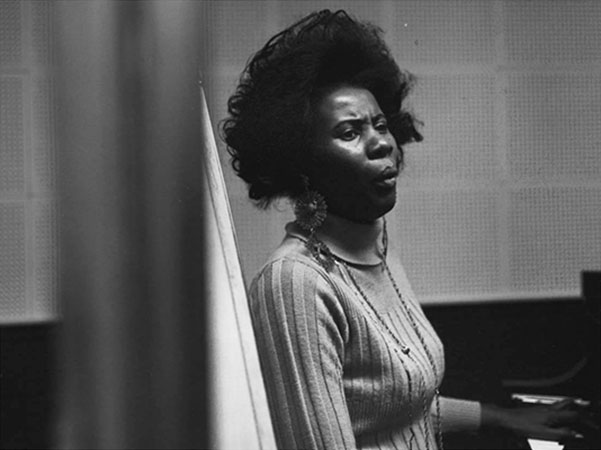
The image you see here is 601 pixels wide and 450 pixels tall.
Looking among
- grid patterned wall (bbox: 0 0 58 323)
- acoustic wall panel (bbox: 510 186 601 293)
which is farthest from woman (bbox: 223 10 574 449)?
acoustic wall panel (bbox: 510 186 601 293)

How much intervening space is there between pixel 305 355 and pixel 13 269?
6.35ft

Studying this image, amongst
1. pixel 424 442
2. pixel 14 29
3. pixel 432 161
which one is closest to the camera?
pixel 424 442

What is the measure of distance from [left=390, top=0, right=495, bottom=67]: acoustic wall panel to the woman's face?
1731 millimetres

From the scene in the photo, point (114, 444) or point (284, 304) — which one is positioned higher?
point (114, 444)

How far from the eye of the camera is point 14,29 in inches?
127

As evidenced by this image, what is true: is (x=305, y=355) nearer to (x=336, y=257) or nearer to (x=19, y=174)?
(x=336, y=257)

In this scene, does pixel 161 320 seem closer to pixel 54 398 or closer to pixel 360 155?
pixel 54 398

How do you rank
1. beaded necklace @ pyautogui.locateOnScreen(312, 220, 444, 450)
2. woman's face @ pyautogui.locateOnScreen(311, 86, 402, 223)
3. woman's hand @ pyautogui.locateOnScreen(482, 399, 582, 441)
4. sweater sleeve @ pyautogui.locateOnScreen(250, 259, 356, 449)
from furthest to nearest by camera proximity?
1. woman's hand @ pyautogui.locateOnScreen(482, 399, 582, 441)
2. woman's face @ pyautogui.locateOnScreen(311, 86, 402, 223)
3. beaded necklace @ pyautogui.locateOnScreen(312, 220, 444, 450)
4. sweater sleeve @ pyautogui.locateOnScreen(250, 259, 356, 449)

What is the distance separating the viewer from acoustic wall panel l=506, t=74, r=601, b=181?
11.7 ft

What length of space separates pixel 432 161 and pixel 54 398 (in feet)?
11.4

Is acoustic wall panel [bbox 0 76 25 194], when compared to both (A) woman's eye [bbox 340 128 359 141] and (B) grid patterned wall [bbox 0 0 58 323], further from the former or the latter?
(A) woman's eye [bbox 340 128 359 141]

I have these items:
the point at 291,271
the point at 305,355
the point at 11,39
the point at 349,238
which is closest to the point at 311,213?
the point at 349,238

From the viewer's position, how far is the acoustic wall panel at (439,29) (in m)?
3.52

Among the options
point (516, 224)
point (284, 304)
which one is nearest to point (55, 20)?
point (284, 304)
